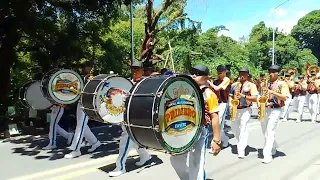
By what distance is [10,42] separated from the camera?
421 inches

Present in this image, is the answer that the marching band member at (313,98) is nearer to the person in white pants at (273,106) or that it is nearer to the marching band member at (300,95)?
the marching band member at (300,95)

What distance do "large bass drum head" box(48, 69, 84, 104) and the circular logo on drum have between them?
3.79 meters

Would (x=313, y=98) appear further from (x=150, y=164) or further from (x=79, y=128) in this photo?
(x=79, y=128)

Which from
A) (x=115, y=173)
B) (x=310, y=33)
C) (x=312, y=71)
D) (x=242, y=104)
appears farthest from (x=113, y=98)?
(x=310, y=33)

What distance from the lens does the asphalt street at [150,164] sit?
5.76 meters

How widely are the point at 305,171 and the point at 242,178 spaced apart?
112 cm

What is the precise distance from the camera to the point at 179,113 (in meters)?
3.88

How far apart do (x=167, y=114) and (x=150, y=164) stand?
2.78 metres

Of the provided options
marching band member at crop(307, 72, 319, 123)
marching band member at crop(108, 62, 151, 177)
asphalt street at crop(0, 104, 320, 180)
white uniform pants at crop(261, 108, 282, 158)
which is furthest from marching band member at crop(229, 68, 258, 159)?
marching band member at crop(307, 72, 319, 123)

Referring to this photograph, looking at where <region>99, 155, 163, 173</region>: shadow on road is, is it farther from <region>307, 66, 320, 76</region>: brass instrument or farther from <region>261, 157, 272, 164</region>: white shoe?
<region>307, 66, 320, 76</region>: brass instrument

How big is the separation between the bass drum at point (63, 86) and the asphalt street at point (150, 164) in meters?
1.09

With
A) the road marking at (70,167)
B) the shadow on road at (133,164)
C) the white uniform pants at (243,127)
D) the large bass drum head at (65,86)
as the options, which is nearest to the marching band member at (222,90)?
the white uniform pants at (243,127)

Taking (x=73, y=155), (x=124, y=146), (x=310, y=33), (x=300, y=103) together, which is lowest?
(x=73, y=155)

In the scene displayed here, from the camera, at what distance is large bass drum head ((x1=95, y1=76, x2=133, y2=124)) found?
241 inches
